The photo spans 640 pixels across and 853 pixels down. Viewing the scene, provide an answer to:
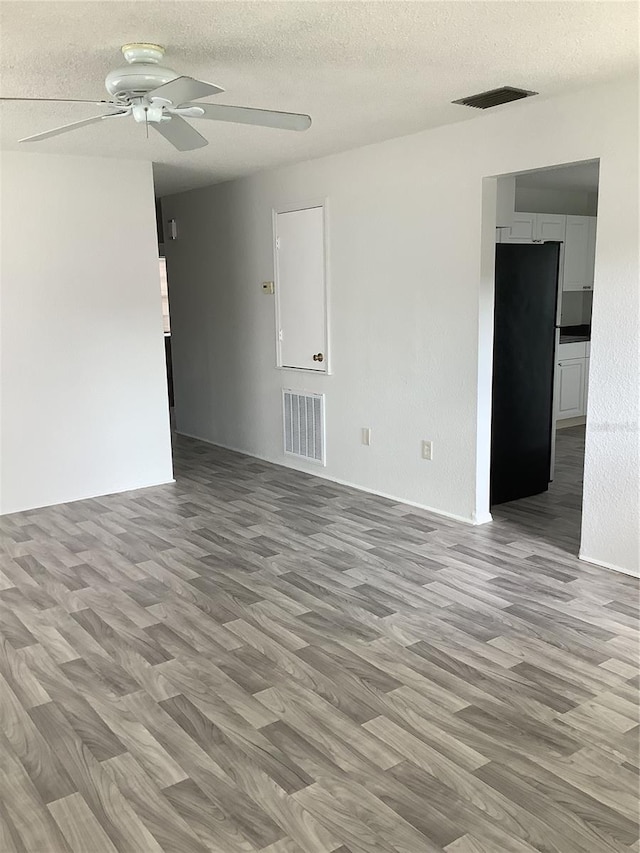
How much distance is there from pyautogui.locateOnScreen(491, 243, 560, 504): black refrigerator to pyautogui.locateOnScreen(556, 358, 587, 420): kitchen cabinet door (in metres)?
2.28

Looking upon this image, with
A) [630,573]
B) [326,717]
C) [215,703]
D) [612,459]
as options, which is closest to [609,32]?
[612,459]

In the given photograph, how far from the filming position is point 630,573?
382cm

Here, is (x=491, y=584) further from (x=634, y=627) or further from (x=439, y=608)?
(x=634, y=627)

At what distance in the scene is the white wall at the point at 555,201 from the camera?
305 inches

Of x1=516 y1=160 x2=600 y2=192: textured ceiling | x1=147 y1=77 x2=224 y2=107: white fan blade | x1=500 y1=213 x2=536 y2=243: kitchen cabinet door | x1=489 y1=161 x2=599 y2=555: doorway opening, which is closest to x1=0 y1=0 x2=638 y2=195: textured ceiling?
x1=147 y1=77 x2=224 y2=107: white fan blade

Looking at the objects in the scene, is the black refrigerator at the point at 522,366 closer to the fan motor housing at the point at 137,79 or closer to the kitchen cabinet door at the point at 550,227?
the kitchen cabinet door at the point at 550,227

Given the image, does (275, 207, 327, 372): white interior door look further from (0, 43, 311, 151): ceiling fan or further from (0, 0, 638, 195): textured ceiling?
(0, 43, 311, 151): ceiling fan

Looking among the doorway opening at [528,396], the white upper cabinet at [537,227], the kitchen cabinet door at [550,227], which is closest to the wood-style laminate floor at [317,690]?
the doorway opening at [528,396]

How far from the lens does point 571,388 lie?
7602 mm

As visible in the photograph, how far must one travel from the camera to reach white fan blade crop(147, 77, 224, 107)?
2490 millimetres

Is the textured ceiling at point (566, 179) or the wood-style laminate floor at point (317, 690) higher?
the textured ceiling at point (566, 179)

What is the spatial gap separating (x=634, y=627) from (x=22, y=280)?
14.3 feet

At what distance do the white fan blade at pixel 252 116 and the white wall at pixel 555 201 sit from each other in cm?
515

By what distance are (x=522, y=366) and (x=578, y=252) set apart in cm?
351
